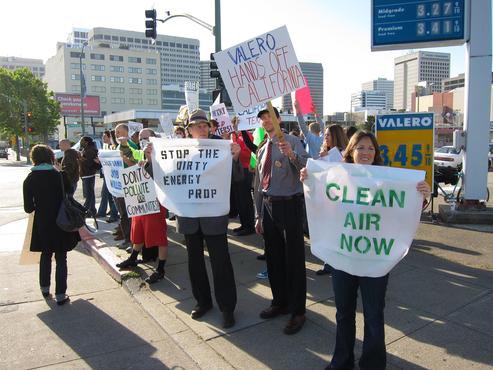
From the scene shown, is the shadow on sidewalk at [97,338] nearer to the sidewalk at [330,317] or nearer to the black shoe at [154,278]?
the sidewalk at [330,317]

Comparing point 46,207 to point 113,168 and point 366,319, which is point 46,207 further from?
point 366,319

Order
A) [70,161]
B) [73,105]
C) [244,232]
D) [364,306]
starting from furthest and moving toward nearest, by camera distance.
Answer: [73,105], [70,161], [244,232], [364,306]

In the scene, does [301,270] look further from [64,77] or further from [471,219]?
[64,77]

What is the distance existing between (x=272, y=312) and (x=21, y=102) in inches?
2113

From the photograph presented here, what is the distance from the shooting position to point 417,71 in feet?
441

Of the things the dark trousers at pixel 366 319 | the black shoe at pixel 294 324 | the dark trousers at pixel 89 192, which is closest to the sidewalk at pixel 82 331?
the black shoe at pixel 294 324

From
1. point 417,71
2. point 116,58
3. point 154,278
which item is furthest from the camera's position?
point 417,71

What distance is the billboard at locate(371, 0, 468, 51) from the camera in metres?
8.60

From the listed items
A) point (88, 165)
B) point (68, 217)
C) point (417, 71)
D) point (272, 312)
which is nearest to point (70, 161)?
point (88, 165)

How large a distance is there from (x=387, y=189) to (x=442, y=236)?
4.90m

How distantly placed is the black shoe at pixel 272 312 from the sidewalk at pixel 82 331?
91 cm

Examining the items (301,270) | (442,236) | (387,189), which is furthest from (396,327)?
(442,236)

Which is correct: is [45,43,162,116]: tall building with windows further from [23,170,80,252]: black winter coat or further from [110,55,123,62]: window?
[23,170,80,252]: black winter coat

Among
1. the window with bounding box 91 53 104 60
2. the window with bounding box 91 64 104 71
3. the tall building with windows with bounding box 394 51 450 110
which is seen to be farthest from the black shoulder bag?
the tall building with windows with bounding box 394 51 450 110
